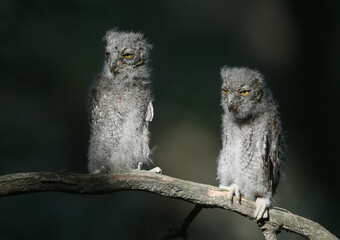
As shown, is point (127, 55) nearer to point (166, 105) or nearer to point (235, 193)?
point (235, 193)

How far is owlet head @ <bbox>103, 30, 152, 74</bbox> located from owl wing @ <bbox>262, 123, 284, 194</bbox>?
1.03m

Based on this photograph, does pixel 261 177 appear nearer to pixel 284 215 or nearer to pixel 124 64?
pixel 284 215

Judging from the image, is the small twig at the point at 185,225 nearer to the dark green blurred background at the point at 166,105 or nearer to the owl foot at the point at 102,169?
the owl foot at the point at 102,169

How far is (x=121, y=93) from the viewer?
2854mm

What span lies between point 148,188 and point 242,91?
2.80 ft

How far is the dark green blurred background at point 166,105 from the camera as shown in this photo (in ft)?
17.5

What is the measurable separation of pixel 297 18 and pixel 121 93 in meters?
3.74

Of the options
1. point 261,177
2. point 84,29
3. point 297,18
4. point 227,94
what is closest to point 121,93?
point 227,94

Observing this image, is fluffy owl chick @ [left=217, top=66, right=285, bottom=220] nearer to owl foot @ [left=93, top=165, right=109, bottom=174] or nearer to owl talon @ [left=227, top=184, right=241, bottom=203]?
owl talon @ [left=227, top=184, right=241, bottom=203]

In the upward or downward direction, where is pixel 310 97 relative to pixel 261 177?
upward

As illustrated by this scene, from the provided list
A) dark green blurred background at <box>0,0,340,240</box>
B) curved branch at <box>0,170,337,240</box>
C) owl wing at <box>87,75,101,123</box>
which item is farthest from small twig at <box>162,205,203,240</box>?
dark green blurred background at <box>0,0,340,240</box>

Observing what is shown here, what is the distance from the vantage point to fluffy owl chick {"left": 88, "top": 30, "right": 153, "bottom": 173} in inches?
111

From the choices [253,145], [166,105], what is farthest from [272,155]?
[166,105]

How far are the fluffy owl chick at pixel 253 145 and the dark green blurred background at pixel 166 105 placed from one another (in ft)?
6.84
